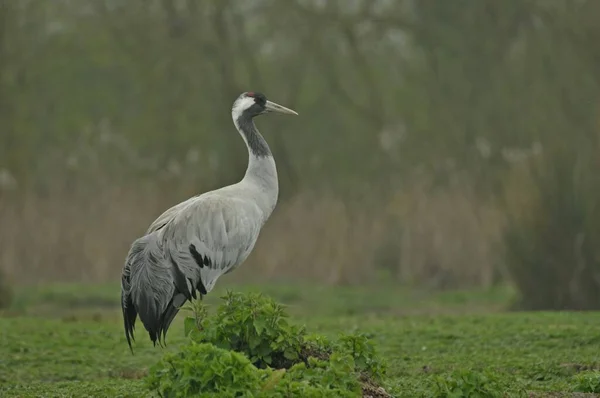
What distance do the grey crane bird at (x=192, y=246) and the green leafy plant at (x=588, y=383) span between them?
9.33 ft

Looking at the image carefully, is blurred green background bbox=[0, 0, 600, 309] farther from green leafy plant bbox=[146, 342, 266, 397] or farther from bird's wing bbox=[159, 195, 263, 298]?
green leafy plant bbox=[146, 342, 266, 397]

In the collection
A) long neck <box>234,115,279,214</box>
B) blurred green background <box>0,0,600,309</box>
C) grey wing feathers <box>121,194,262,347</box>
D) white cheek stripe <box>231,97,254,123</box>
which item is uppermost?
blurred green background <box>0,0,600,309</box>

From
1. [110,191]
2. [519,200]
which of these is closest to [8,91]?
[110,191]

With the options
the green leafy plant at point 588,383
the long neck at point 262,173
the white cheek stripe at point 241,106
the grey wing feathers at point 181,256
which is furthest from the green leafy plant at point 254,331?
the white cheek stripe at point 241,106

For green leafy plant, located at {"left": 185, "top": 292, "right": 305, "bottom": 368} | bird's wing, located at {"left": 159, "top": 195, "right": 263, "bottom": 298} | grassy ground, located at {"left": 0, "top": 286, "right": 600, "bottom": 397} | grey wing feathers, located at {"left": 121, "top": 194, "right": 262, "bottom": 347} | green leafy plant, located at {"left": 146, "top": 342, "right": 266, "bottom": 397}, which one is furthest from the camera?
bird's wing, located at {"left": 159, "top": 195, "right": 263, "bottom": 298}

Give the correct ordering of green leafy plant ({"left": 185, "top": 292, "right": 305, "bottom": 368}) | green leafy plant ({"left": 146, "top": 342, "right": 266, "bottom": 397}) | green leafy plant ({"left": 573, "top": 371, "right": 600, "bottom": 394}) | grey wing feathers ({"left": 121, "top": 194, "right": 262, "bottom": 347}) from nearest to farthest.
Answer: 1. green leafy plant ({"left": 146, "top": 342, "right": 266, "bottom": 397})
2. green leafy plant ({"left": 185, "top": 292, "right": 305, "bottom": 368})
3. green leafy plant ({"left": 573, "top": 371, "right": 600, "bottom": 394})
4. grey wing feathers ({"left": 121, "top": 194, "right": 262, "bottom": 347})

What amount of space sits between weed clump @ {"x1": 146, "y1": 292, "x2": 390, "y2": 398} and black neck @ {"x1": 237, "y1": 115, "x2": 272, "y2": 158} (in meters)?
2.68

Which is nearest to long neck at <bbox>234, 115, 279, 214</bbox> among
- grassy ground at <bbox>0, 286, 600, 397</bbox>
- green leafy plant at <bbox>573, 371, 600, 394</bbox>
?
grassy ground at <bbox>0, 286, 600, 397</bbox>

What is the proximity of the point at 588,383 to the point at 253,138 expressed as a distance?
358 centimetres

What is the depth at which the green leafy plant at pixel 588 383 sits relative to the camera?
696 centimetres

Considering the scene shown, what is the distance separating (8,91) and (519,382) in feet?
53.7

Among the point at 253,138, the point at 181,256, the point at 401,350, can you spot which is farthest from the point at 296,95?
the point at 181,256

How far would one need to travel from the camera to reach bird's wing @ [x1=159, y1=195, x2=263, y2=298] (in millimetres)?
8508

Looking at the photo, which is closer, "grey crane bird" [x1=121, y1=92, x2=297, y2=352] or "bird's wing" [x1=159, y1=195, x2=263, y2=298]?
"grey crane bird" [x1=121, y1=92, x2=297, y2=352]
